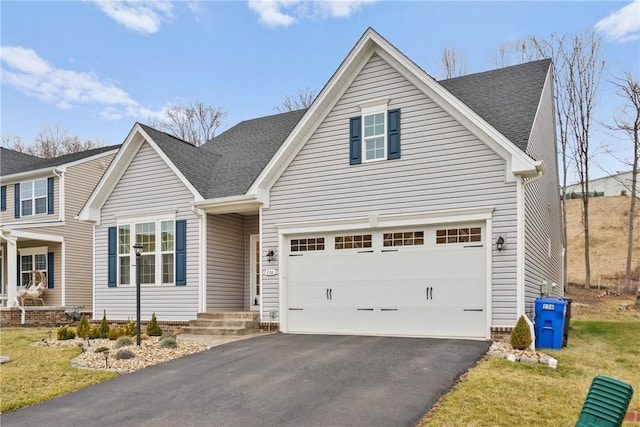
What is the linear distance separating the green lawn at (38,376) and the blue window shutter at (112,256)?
12.3 ft

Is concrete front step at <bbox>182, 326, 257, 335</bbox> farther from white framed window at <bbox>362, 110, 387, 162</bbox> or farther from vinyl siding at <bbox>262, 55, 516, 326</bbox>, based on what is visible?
white framed window at <bbox>362, 110, 387, 162</bbox>

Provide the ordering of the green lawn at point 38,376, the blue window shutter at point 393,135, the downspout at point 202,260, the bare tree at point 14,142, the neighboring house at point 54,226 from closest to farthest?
the green lawn at point 38,376
the blue window shutter at point 393,135
the downspout at point 202,260
the neighboring house at point 54,226
the bare tree at point 14,142

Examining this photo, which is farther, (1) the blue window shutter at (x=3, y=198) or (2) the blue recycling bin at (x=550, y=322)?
(1) the blue window shutter at (x=3, y=198)

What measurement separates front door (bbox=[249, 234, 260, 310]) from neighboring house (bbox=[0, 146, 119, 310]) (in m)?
8.29

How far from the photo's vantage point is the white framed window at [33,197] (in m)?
20.1

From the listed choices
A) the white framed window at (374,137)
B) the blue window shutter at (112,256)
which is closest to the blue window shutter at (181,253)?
the blue window shutter at (112,256)

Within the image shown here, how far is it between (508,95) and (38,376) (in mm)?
11472

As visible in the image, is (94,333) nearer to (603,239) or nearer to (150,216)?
(150,216)

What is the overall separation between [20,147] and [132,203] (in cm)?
2941

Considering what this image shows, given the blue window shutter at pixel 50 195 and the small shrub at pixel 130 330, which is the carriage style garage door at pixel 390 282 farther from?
the blue window shutter at pixel 50 195

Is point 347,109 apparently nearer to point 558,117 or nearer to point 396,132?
point 396,132

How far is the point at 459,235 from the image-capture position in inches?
407

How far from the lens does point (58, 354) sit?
9930 millimetres

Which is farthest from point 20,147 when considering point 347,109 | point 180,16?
point 347,109
